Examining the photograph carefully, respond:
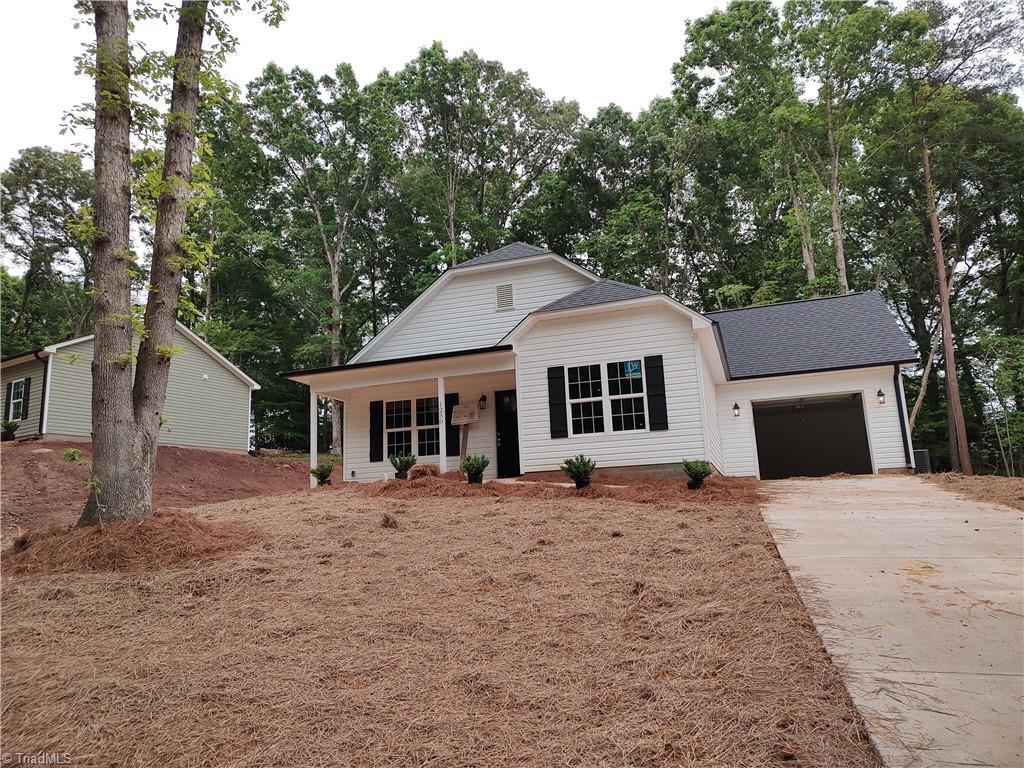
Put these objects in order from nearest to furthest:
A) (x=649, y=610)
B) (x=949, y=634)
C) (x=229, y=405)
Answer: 1. (x=949, y=634)
2. (x=649, y=610)
3. (x=229, y=405)

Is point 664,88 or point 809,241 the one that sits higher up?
point 664,88

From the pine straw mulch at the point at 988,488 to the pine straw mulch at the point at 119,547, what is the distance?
345 inches

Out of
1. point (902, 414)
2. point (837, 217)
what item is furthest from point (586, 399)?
point (837, 217)

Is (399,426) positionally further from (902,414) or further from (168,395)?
(902,414)

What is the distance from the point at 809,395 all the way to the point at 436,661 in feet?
42.6

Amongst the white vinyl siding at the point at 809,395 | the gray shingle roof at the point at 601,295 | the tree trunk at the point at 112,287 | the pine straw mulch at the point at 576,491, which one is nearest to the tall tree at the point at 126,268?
the tree trunk at the point at 112,287

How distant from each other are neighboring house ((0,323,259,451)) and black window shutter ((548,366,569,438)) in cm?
1049

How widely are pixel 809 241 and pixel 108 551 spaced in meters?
22.6

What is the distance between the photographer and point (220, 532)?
585cm

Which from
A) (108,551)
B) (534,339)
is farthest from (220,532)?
(534,339)

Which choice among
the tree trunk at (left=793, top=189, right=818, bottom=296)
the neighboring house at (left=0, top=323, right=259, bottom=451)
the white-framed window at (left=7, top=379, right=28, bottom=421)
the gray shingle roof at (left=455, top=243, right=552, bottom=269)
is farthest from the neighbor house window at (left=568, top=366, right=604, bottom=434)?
the white-framed window at (left=7, top=379, right=28, bottom=421)

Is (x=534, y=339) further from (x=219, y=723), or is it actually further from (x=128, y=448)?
(x=219, y=723)

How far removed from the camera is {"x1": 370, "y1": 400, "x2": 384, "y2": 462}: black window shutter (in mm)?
13836

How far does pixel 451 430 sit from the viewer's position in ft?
43.8
